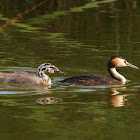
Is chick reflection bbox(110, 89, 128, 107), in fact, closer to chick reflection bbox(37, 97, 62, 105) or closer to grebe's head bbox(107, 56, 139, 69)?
chick reflection bbox(37, 97, 62, 105)

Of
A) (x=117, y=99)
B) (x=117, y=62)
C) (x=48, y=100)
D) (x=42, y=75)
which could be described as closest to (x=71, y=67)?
(x=117, y=62)

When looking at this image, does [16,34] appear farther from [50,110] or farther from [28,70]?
[50,110]

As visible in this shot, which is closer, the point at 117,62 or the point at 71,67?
the point at 117,62

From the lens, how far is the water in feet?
25.9

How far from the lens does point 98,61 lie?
13.6 meters

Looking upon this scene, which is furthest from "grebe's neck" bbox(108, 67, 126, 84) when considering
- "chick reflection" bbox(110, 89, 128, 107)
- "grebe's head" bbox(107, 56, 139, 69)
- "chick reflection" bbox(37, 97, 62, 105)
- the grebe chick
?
"chick reflection" bbox(37, 97, 62, 105)

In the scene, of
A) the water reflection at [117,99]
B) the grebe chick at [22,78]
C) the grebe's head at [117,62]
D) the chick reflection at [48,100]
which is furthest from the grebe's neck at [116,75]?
the chick reflection at [48,100]

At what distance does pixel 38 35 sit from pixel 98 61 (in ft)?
11.5

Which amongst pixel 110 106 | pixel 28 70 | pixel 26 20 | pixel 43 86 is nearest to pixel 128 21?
pixel 26 20

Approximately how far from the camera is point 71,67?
13.0 m

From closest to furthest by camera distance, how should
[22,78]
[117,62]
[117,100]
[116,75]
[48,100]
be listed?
[48,100] → [117,100] → [22,78] → [116,75] → [117,62]

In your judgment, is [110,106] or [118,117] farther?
[110,106]

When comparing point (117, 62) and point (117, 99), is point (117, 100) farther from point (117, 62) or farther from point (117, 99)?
point (117, 62)

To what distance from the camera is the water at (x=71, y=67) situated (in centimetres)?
789
